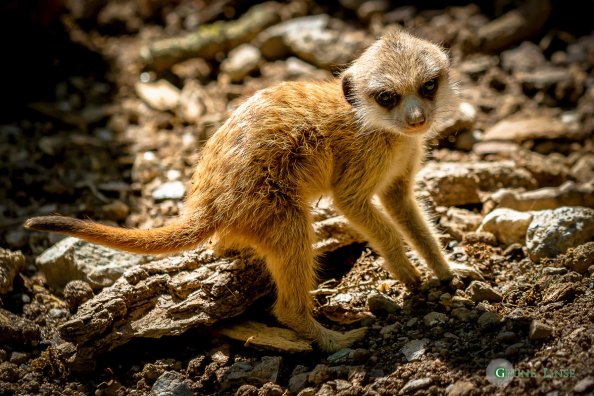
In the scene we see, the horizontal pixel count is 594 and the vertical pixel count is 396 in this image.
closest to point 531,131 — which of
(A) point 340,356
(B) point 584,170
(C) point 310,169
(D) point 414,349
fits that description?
(B) point 584,170

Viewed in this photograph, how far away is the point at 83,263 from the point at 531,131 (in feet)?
14.0

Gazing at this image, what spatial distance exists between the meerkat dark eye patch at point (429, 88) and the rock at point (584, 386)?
1.99m

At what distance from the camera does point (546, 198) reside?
5.09 meters

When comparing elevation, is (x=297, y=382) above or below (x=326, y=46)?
below

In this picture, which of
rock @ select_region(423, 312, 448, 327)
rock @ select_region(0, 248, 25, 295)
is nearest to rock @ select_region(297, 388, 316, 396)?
rock @ select_region(423, 312, 448, 327)

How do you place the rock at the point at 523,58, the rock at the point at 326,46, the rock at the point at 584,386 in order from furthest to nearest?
the rock at the point at 326,46 → the rock at the point at 523,58 → the rock at the point at 584,386

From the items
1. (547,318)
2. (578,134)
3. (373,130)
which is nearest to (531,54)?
(578,134)

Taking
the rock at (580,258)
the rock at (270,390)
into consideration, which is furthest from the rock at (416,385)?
the rock at (580,258)

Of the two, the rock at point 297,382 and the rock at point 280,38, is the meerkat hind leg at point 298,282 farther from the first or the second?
the rock at point 280,38

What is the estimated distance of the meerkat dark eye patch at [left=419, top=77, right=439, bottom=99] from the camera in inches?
164

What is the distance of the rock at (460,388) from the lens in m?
3.29

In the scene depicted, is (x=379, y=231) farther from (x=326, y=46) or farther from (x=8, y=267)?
(x=326, y=46)

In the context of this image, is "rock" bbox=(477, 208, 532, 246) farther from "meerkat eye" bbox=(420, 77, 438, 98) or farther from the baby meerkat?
"meerkat eye" bbox=(420, 77, 438, 98)

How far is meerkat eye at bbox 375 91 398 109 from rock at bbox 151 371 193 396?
218 centimetres
